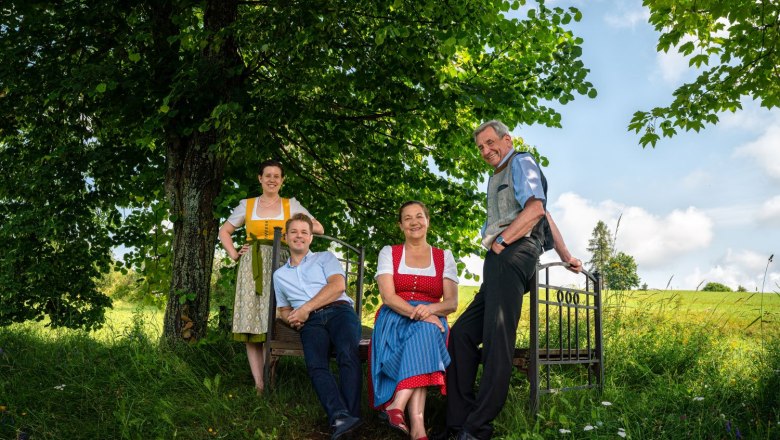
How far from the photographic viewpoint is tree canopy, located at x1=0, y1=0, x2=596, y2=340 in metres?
7.26

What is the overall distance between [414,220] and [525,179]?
91 cm

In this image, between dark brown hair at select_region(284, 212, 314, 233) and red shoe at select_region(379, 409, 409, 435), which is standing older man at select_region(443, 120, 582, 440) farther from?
dark brown hair at select_region(284, 212, 314, 233)

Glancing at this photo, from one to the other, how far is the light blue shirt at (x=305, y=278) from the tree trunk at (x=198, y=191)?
2.53 m

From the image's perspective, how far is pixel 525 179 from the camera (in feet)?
14.3

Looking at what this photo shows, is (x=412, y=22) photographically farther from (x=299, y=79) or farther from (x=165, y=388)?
(x=165, y=388)

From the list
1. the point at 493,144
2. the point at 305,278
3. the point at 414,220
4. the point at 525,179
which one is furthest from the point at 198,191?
the point at 525,179

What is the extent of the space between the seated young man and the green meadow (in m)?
0.39

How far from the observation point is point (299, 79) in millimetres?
7523

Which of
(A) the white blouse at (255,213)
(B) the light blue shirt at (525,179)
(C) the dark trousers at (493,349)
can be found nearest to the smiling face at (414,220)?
(C) the dark trousers at (493,349)

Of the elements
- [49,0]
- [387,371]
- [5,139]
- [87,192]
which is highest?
[49,0]

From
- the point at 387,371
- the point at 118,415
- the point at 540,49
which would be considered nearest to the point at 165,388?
the point at 118,415

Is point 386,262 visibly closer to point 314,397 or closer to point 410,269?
point 410,269

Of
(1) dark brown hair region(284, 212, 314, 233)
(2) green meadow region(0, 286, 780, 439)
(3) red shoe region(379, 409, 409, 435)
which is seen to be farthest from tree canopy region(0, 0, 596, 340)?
(3) red shoe region(379, 409, 409, 435)

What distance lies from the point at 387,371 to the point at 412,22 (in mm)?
4285
